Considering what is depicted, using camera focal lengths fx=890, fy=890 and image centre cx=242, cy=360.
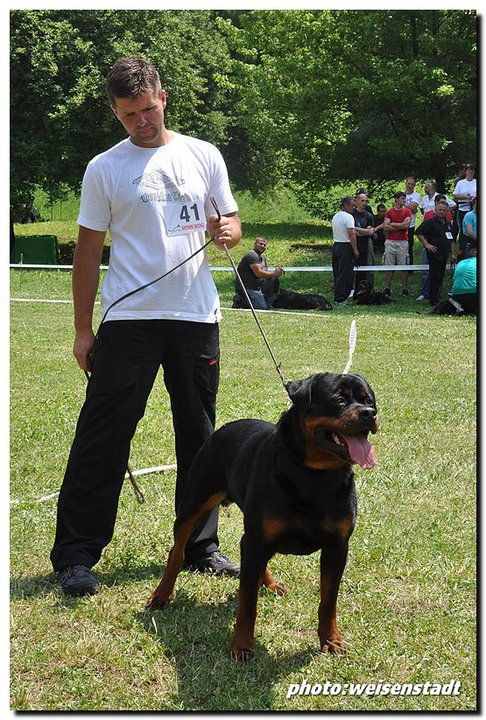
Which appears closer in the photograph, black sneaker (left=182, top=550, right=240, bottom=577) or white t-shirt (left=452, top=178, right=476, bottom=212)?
black sneaker (left=182, top=550, right=240, bottom=577)

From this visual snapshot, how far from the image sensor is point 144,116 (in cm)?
371

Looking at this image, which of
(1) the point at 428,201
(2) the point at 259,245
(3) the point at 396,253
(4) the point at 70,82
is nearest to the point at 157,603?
(2) the point at 259,245

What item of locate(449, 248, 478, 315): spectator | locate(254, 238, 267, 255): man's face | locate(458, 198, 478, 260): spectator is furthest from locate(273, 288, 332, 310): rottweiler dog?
locate(458, 198, 478, 260): spectator

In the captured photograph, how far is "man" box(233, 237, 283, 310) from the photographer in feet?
50.0

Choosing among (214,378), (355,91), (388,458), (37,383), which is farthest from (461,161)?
(214,378)

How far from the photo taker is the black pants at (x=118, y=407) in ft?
12.8

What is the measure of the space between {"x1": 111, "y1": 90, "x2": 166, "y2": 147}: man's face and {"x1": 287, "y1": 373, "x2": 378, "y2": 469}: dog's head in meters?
1.31

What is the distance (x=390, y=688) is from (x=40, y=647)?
1.32 meters

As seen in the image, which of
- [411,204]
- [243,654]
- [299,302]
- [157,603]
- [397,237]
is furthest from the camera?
[411,204]

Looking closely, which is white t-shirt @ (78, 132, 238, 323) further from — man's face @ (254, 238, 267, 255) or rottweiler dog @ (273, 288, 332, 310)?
rottweiler dog @ (273, 288, 332, 310)

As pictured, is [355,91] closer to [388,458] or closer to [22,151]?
[22,151]

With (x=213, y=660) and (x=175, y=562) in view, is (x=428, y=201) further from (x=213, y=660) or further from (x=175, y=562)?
(x=213, y=660)

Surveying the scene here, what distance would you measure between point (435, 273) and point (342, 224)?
2019mm

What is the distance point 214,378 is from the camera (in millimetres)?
4105
